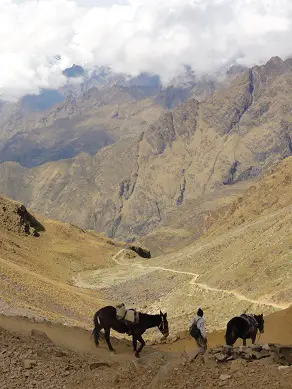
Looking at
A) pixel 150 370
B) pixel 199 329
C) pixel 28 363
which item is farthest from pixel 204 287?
pixel 28 363

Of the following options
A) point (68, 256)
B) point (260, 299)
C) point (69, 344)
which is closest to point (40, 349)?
point (69, 344)

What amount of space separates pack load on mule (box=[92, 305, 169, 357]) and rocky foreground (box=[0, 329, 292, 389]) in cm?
282

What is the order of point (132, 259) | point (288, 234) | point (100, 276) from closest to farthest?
point (288, 234) → point (100, 276) → point (132, 259)

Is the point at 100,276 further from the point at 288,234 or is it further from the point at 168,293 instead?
the point at 288,234

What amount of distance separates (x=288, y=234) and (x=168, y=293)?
16298mm

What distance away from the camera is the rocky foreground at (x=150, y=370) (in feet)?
43.4

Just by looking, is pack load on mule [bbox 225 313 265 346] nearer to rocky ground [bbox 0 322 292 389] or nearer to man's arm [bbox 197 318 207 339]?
man's arm [bbox 197 318 207 339]

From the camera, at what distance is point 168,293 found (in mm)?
58156

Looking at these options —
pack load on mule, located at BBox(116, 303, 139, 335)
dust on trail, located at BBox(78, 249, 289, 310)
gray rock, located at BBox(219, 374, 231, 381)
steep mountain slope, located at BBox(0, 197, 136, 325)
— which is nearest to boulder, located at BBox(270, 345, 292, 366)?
gray rock, located at BBox(219, 374, 231, 381)

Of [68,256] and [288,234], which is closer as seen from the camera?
[288,234]

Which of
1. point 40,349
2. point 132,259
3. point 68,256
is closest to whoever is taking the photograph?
point 40,349

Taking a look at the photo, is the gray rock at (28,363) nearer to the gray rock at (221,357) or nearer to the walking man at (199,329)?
the gray rock at (221,357)

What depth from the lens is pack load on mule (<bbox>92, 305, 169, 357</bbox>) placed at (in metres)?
Result: 20.1

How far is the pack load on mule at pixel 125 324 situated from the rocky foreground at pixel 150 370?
2818mm
